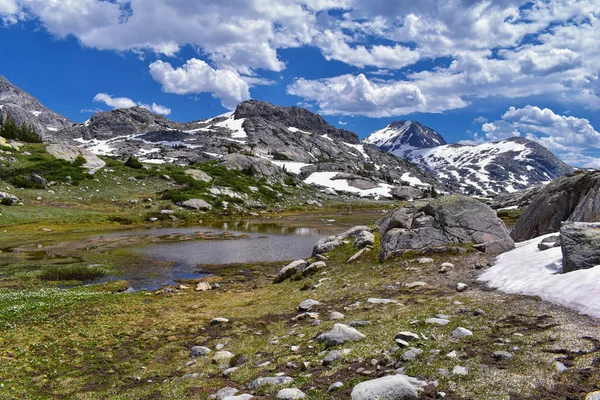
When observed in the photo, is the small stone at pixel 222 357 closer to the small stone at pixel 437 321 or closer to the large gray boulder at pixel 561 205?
the small stone at pixel 437 321

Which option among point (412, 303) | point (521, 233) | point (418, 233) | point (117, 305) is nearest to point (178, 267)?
point (117, 305)

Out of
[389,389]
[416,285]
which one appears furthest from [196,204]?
[389,389]

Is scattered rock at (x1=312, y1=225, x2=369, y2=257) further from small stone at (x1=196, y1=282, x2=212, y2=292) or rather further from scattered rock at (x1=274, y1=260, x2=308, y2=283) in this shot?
small stone at (x1=196, y1=282, x2=212, y2=292)

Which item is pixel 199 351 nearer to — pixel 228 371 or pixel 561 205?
pixel 228 371

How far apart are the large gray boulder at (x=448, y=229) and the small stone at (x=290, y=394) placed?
17996 mm

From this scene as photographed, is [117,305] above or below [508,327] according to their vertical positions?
below

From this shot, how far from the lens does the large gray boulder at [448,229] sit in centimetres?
2483

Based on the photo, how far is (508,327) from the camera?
10.2 meters

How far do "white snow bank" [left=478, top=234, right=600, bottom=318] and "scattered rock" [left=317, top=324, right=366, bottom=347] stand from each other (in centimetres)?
659

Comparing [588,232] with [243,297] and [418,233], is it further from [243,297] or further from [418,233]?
[243,297]

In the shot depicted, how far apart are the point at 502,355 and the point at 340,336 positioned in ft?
14.9

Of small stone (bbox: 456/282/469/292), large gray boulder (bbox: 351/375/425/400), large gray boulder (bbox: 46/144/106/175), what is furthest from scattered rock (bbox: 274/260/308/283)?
large gray boulder (bbox: 46/144/106/175)

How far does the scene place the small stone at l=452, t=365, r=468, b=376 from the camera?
7.80 meters

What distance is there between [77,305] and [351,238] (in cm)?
2185
